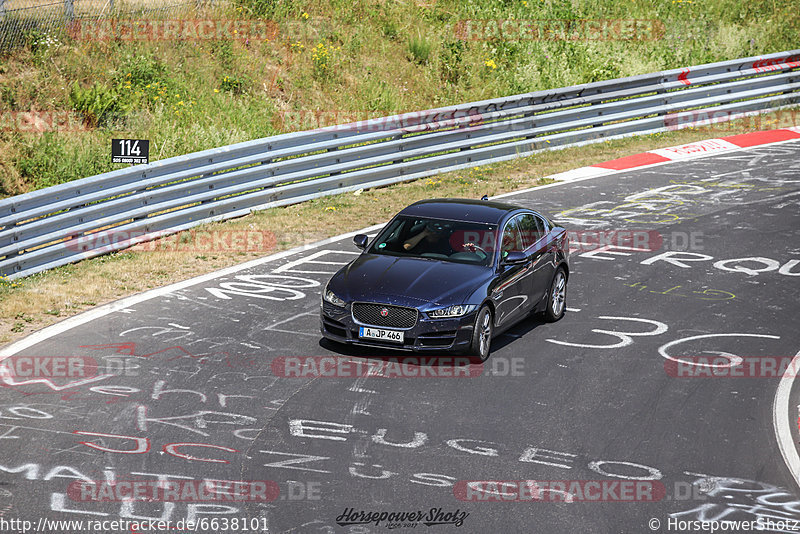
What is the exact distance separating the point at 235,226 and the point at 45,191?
11.6 ft

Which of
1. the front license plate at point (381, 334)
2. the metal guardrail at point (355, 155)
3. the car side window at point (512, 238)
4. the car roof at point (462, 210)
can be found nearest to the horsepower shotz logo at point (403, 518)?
the front license plate at point (381, 334)

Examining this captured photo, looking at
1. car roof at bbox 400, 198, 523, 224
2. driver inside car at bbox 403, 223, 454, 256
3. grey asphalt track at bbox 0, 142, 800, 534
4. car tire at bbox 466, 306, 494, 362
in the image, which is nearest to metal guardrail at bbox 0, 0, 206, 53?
grey asphalt track at bbox 0, 142, 800, 534

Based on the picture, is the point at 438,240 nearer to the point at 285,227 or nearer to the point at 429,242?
the point at 429,242

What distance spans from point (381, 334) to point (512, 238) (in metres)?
2.45

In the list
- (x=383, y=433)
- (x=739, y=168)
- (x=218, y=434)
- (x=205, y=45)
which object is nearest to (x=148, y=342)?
(x=218, y=434)

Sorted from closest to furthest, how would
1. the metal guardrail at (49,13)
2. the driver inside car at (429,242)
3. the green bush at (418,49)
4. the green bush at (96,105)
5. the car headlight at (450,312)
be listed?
the car headlight at (450,312)
the driver inside car at (429,242)
the green bush at (96,105)
the metal guardrail at (49,13)
the green bush at (418,49)

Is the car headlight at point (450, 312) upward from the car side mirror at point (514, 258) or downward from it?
downward

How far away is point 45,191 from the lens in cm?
1380

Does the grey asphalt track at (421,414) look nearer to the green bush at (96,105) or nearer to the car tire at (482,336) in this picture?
the car tire at (482,336)

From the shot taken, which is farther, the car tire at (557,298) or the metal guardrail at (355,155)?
the metal guardrail at (355,155)

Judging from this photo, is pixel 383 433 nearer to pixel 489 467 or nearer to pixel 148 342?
pixel 489 467

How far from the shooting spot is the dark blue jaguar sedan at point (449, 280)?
34.9 feet

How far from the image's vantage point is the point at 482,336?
35.7ft

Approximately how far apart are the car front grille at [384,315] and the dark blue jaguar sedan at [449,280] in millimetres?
11
